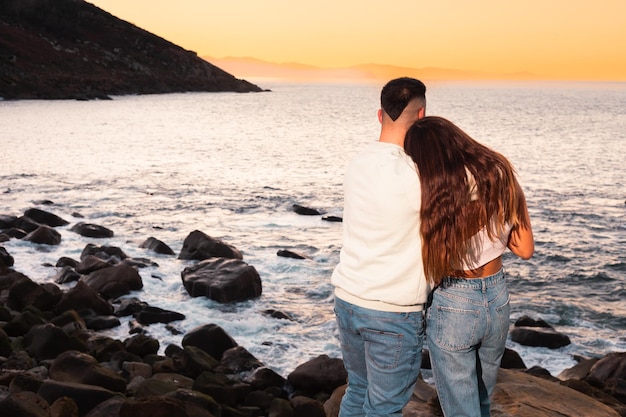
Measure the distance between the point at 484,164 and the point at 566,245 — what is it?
16.2m

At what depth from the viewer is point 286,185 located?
28672 mm

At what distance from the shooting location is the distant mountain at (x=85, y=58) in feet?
320

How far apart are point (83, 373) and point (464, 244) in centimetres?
557

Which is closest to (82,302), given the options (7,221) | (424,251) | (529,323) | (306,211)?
(529,323)

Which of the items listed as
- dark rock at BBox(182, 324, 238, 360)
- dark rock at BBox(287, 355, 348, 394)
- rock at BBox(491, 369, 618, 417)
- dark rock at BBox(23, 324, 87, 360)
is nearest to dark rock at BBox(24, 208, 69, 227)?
dark rock at BBox(182, 324, 238, 360)

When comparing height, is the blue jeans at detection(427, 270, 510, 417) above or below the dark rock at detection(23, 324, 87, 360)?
above

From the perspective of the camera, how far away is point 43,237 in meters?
16.5

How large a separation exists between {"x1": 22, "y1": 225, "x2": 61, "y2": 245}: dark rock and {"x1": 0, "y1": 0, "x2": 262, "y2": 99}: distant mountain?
75480 mm

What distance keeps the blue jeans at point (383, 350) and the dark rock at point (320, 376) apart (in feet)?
16.5

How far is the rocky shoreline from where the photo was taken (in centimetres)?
636

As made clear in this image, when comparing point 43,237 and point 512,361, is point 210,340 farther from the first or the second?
point 43,237

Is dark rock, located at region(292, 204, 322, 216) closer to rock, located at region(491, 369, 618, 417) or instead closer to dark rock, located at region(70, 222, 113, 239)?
dark rock, located at region(70, 222, 113, 239)

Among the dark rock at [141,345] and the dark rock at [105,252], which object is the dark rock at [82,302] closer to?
the dark rock at [141,345]

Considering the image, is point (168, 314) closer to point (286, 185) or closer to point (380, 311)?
point (380, 311)
